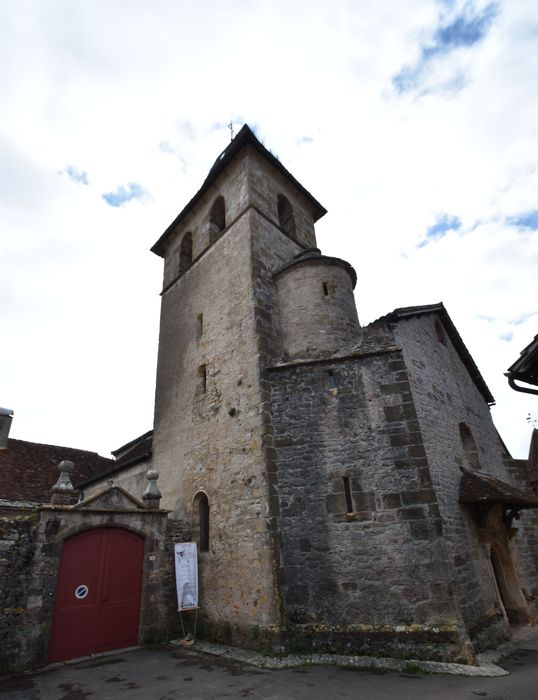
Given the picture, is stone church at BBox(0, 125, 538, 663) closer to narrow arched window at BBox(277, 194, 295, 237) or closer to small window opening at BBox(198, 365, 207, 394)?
small window opening at BBox(198, 365, 207, 394)

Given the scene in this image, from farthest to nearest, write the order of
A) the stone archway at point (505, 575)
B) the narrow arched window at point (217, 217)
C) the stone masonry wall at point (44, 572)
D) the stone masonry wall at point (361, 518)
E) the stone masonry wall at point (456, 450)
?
the narrow arched window at point (217, 217), the stone archway at point (505, 575), the stone masonry wall at point (456, 450), the stone masonry wall at point (44, 572), the stone masonry wall at point (361, 518)

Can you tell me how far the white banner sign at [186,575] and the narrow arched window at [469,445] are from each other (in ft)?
22.8

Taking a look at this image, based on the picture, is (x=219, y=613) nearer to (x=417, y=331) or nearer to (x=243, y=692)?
(x=243, y=692)

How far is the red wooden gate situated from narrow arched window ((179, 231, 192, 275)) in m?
9.11

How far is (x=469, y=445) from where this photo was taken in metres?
9.81

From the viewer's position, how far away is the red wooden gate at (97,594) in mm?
7070

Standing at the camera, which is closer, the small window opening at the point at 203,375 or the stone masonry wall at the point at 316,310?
the stone masonry wall at the point at 316,310

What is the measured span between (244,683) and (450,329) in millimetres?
9701

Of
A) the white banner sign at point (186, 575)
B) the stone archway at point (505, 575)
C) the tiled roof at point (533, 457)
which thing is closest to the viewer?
the white banner sign at point (186, 575)

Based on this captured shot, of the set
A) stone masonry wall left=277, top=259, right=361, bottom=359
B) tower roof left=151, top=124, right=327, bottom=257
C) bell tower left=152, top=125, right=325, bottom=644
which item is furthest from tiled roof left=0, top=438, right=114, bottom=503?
stone masonry wall left=277, top=259, right=361, bottom=359

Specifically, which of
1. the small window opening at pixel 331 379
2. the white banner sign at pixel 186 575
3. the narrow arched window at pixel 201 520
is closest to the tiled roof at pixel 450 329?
the small window opening at pixel 331 379

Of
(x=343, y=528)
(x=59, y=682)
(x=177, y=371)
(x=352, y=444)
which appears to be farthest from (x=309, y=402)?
(x=59, y=682)

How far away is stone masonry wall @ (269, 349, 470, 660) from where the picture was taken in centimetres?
624

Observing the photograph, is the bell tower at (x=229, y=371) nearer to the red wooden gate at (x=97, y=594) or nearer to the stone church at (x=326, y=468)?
the stone church at (x=326, y=468)
